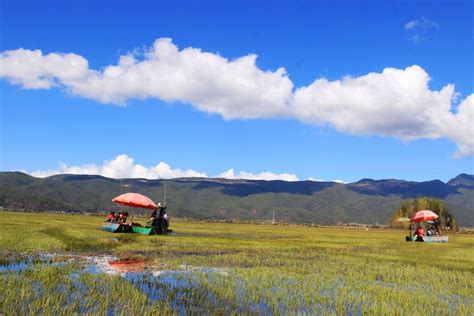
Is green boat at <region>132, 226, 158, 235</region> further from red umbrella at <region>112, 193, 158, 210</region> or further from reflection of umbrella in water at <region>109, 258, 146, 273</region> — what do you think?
reflection of umbrella in water at <region>109, 258, 146, 273</region>

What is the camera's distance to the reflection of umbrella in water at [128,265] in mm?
16094

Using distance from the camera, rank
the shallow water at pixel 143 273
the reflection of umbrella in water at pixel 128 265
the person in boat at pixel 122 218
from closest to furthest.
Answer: the shallow water at pixel 143 273 → the reflection of umbrella in water at pixel 128 265 → the person in boat at pixel 122 218

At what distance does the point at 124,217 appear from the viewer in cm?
3925

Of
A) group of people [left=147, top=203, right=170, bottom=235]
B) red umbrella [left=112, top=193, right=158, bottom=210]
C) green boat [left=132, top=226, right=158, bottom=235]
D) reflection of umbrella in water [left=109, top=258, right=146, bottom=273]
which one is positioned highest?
red umbrella [left=112, top=193, right=158, bottom=210]

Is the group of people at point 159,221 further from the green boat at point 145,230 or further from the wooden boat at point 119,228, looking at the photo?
the wooden boat at point 119,228

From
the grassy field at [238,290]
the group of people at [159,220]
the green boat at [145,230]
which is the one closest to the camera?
the grassy field at [238,290]

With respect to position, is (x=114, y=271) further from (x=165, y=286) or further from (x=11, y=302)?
(x=11, y=302)

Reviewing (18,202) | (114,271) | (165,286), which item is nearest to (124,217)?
(114,271)

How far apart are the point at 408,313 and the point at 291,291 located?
3.55 m

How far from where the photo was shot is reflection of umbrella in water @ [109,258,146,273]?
1609cm

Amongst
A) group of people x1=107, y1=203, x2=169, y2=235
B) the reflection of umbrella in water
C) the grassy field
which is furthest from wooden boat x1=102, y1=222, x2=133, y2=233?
the reflection of umbrella in water

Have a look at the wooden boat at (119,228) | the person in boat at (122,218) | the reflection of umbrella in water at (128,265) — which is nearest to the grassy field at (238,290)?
the reflection of umbrella in water at (128,265)

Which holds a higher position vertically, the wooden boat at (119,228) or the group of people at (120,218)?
the group of people at (120,218)

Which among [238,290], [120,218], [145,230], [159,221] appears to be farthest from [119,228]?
[238,290]
